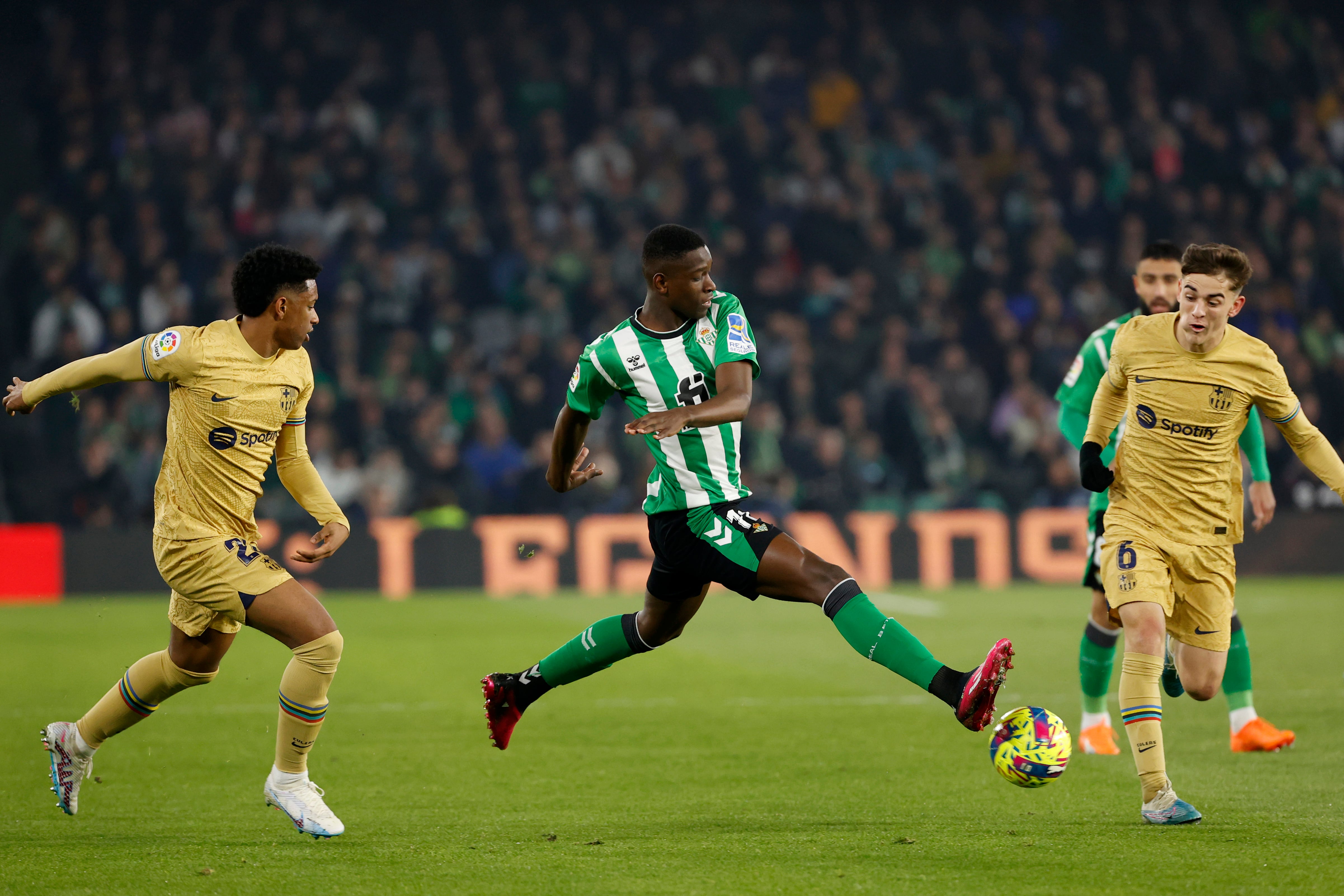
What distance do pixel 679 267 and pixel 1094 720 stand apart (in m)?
3.07

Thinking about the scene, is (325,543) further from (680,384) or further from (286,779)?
(680,384)

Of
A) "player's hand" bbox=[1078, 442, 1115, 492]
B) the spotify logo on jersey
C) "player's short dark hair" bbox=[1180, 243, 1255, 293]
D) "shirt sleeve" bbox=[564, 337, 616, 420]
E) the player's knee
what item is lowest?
the player's knee

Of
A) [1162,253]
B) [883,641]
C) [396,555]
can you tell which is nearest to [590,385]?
[883,641]

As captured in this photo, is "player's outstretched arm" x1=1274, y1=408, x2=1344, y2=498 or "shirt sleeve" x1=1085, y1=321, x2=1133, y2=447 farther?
"shirt sleeve" x1=1085, y1=321, x2=1133, y2=447

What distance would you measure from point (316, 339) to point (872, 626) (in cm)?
1398

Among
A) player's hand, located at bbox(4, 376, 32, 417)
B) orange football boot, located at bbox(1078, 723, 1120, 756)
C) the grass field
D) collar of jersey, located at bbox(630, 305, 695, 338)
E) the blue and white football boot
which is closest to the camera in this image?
the grass field

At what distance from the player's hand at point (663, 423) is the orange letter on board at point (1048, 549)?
11.7 metres

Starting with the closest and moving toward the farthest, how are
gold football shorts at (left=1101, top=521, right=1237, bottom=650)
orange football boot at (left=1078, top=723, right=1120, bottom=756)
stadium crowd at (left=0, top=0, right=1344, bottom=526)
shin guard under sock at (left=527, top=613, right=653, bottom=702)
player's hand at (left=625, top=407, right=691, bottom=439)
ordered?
player's hand at (left=625, top=407, right=691, bottom=439), gold football shorts at (left=1101, top=521, right=1237, bottom=650), shin guard under sock at (left=527, top=613, right=653, bottom=702), orange football boot at (left=1078, top=723, right=1120, bottom=756), stadium crowd at (left=0, top=0, right=1344, bottom=526)

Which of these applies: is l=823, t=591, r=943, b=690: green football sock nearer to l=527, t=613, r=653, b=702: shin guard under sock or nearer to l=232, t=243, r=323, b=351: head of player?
l=527, t=613, r=653, b=702: shin guard under sock

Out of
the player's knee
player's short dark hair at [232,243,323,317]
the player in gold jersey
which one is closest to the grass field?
the player's knee

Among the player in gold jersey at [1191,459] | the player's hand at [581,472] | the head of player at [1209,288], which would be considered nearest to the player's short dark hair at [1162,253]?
the player in gold jersey at [1191,459]

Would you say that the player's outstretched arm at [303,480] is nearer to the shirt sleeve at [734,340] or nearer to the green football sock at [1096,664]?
the shirt sleeve at [734,340]

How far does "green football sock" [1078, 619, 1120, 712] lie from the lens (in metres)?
6.90

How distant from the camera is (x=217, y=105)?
19.7 metres
